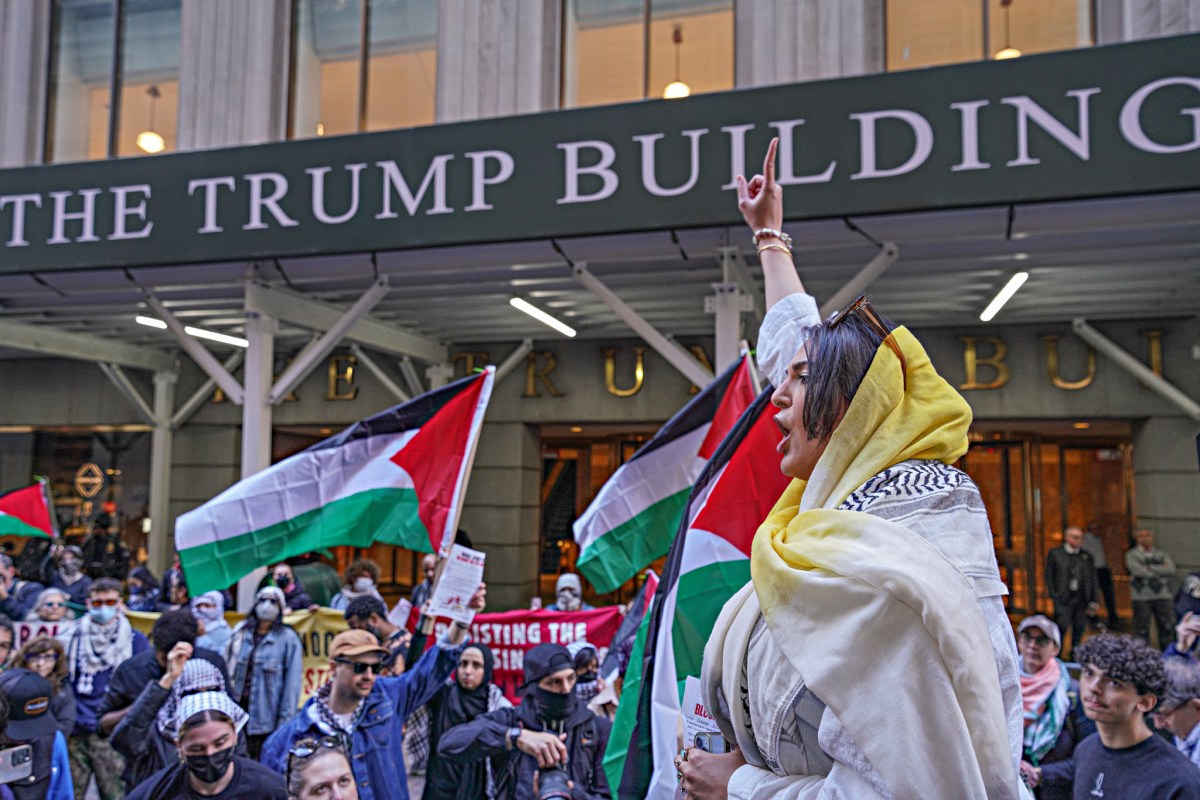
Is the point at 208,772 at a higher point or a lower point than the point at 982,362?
lower

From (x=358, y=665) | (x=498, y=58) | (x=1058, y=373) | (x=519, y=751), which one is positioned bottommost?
(x=519, y=751)

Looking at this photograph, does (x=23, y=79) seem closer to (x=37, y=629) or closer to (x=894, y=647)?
(x=37, y=629)

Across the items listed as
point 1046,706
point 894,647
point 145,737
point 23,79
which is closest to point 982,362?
point 1046,706

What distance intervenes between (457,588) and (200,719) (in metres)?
1.86

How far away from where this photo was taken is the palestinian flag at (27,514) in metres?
10.5

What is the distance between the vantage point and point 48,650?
5.58 m

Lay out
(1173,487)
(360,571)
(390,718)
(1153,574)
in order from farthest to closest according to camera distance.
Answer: (1173,487) < (1153,574) < (360,571) < (390,718)

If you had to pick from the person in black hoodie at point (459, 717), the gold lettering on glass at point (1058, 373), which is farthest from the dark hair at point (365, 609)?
the gold lettering on glass at point (1058, 373)

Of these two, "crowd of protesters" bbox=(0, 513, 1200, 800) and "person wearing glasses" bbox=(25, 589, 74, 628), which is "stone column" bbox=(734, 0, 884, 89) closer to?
"crowd of protesters" bbox=(0, 513, 1200, 800)

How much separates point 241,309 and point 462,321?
2.79 meters

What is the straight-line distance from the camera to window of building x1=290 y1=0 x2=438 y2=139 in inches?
518

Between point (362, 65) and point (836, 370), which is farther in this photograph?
point (362, 65)

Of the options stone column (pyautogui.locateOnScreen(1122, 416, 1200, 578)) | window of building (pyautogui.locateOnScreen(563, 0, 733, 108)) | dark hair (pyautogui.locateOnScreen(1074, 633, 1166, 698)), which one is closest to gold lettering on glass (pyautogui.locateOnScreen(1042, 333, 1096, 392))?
stone column (pyautogui.locateOnScreen(1122, 416, 1200, 578))

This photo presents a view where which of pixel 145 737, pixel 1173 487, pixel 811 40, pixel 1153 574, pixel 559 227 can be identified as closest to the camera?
pixel 145 737
